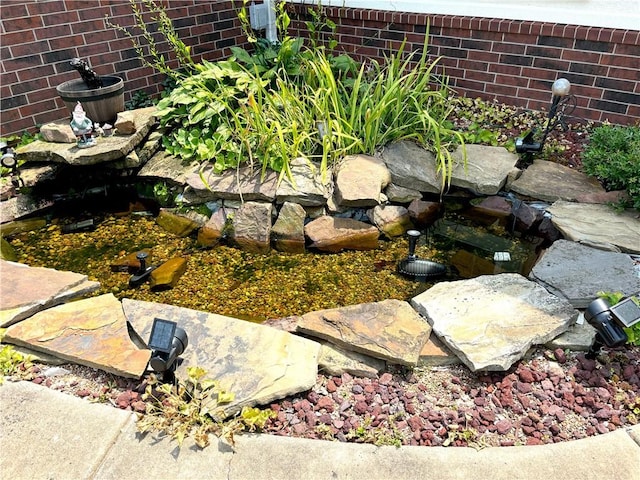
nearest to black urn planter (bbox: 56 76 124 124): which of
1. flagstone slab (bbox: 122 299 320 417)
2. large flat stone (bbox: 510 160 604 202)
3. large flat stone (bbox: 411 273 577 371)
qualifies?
flagstone slab (bbox: 122 299 320 417)

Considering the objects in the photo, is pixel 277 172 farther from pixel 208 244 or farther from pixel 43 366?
pixel 43 366

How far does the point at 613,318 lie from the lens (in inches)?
69.3

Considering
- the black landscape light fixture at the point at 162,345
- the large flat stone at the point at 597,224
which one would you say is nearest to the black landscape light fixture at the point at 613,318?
the large flat stone at the point at 597,224

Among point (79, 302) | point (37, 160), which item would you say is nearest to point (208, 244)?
point (79, 302)

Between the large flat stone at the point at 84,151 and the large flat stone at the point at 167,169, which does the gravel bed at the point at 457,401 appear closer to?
the large flat stone at the point at 167,169

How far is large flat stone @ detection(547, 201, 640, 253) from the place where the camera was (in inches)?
102

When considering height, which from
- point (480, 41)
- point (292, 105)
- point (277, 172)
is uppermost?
point (480, 41)

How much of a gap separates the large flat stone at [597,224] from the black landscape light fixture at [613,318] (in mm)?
875

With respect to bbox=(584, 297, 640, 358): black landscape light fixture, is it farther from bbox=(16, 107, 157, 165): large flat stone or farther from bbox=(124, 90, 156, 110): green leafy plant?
bbox=(124, 90, 156, 110): green leafy plant

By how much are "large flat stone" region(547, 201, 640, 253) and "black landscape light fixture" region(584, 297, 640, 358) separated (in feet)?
2.87

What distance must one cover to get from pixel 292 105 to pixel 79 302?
194cm

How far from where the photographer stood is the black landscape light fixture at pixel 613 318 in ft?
5.69

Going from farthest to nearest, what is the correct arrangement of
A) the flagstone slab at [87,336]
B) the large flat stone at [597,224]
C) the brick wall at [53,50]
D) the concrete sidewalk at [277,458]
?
the brick wall at [53,50] → the large flat stone at [597,224] → the flagstone slab at [87,336] → the concrete sidewalk at [277,458]

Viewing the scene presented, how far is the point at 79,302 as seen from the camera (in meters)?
2.29
